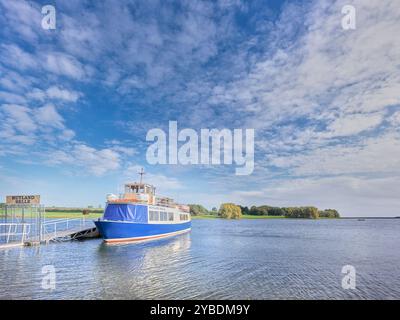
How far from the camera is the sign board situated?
1422 inches

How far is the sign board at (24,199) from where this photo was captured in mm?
36125

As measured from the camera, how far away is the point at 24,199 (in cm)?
3631

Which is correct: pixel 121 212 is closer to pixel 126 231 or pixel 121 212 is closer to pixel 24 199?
pixel 126 231

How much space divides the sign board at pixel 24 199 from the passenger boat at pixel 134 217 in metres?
9.46

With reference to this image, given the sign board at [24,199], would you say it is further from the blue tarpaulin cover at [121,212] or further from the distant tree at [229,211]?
the distant tree at [229,211]

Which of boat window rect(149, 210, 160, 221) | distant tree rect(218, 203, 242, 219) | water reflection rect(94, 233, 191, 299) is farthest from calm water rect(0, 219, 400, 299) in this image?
distant tree rect(218, 203, 242, 219)

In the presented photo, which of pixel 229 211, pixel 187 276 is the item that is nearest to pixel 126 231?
pixel 187 276

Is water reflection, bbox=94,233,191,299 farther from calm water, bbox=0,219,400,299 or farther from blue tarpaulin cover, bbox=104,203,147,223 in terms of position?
blue tarpaulin cover, bbox=104,203,147,223

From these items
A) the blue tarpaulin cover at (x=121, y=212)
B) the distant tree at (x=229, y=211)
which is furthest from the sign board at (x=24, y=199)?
the distant tree at (x=229, y=211)

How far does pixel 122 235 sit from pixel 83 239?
11390 mm

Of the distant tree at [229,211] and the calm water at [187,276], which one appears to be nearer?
the calm water at [187,276]

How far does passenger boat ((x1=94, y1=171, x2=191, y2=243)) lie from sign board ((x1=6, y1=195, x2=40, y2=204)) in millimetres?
9465
